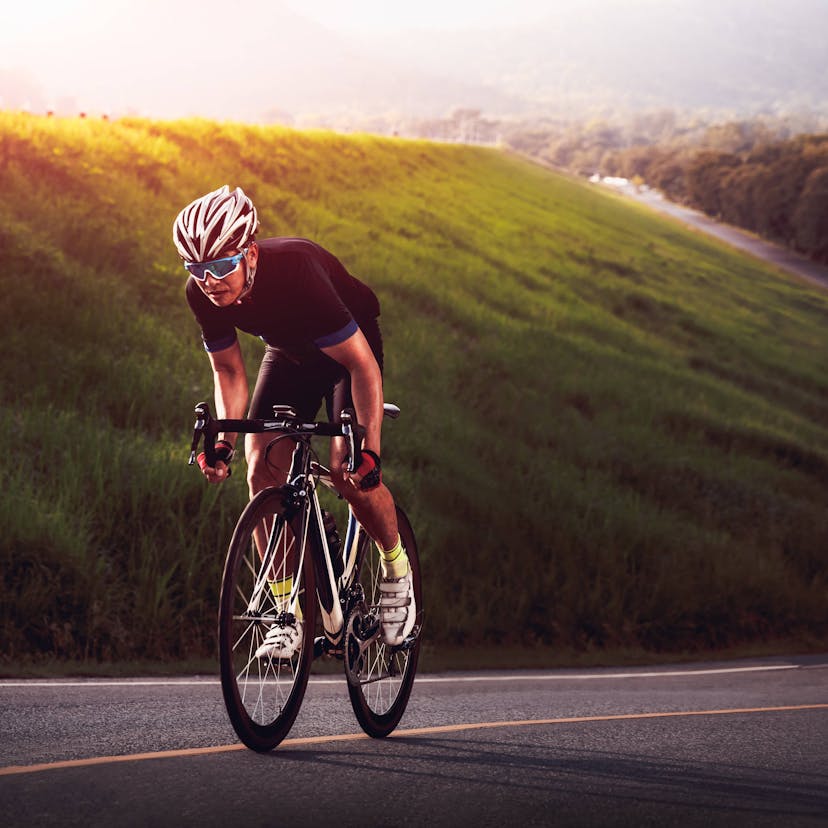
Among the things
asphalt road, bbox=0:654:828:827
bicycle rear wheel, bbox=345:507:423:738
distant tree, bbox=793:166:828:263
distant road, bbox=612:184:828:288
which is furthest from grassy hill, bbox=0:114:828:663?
distant tree, bbox=793:166:828:263

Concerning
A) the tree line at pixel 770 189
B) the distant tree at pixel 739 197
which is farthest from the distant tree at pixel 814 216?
the distant tree at pixel 739 197

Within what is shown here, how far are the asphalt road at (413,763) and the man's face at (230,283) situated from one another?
2032 mm

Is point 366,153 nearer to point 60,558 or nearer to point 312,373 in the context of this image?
point 60,558

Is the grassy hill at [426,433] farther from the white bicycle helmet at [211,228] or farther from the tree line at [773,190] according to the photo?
the tree line at [773,190]

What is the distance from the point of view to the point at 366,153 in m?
44.0

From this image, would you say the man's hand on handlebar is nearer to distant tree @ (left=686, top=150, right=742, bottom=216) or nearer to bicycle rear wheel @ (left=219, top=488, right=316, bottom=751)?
bicycle rear wheel @ (left=219, top=488, right=316, bottom=751)

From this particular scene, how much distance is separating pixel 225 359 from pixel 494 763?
230 centimetres

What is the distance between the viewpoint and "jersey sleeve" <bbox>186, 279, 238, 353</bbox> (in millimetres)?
6242

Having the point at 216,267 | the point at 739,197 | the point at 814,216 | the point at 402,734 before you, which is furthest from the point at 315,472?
the point at 739,197

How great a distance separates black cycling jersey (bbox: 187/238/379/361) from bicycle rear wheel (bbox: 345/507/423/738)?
4.15 feet

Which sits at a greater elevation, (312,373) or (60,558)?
(312,373)

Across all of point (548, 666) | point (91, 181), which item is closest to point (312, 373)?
point (548, 666)

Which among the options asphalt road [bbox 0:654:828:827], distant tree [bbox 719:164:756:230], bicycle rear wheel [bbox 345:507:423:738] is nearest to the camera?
asphalt road [bbox 0:654:828:827]

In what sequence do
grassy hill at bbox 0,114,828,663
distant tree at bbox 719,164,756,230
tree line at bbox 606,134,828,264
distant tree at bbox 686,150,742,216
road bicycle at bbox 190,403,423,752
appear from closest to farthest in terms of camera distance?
1. road bicycle at bbox 190,403,423,752
2. grassy hill at bbox 0,114,828,663
3. tree line at bbox 606,134,828,264
4. distant tree at bbox 719,164,756,230
5. distant tree at bbox 686,150,742,216
